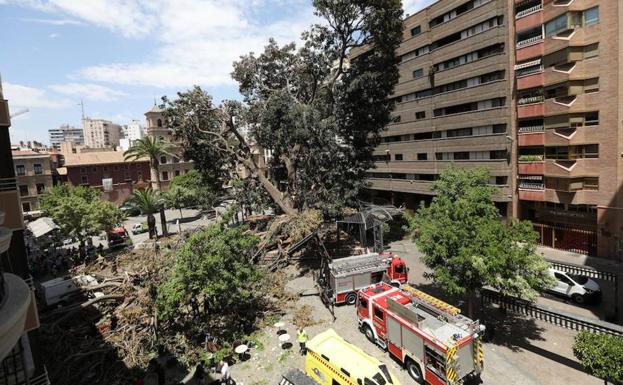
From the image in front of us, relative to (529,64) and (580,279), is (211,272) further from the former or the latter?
(529,64)

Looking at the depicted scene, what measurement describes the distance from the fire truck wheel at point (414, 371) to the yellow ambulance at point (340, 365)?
115 cm

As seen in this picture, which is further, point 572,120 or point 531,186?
point 531,186

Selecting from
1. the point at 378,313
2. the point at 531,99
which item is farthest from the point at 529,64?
the point at 378,313

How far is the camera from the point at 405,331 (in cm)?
1453

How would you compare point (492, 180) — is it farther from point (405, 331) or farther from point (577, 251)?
point (405, 331)

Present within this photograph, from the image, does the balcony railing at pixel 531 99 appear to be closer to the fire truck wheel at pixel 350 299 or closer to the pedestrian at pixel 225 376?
the fire truck wheel at pixel 350 299

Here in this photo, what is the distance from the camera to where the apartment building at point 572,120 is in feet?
81.7

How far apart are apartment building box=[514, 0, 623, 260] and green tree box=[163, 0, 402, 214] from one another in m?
11.7

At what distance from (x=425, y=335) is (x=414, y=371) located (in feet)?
6.93

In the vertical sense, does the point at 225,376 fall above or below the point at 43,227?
below

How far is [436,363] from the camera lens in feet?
42.9

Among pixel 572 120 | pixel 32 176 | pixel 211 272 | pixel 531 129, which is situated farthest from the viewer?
pixel 32 176

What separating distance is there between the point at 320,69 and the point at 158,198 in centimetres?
2694

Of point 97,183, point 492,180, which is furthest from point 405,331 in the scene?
point 97,183
